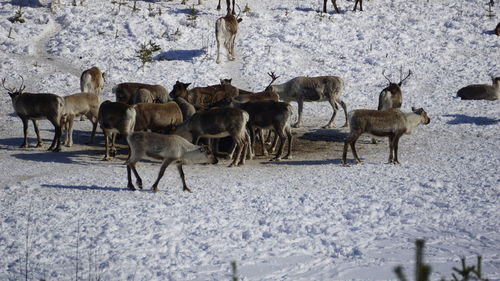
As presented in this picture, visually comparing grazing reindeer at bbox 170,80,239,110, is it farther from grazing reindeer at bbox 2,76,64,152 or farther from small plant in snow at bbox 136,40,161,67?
small plant in snow at bbox 136,40,161,67

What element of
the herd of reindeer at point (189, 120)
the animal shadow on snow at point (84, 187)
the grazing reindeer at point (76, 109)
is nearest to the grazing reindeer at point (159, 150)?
the herd of reindeer at point (189, 120)

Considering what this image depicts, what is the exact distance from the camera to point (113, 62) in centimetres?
1923

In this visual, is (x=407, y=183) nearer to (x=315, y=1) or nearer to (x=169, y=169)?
(x=169, y=169)

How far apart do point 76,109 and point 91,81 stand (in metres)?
2.98

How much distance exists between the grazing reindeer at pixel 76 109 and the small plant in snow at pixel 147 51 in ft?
20.1

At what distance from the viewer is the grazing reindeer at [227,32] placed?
19.5 m

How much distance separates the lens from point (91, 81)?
15562 mm

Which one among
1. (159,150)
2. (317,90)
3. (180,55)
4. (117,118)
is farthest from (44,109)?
(180,55)

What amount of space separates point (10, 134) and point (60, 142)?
69.6 inches

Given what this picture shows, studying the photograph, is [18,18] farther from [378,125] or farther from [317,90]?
[378,125]

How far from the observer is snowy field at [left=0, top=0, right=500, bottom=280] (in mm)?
7164

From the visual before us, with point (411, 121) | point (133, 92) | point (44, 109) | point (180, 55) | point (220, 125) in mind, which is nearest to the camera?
point (220, 125)

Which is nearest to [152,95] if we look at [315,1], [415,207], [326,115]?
[326,115]

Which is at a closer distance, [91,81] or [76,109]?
[76,109]
